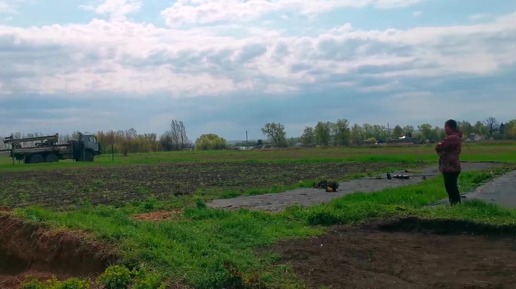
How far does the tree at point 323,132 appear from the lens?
118938 mm

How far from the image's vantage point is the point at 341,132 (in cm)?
11931

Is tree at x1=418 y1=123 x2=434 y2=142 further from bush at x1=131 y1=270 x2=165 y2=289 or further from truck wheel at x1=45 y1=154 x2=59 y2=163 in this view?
bush at x1=131 y1=270 x2=165 y2=289

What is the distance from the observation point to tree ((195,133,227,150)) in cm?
11700

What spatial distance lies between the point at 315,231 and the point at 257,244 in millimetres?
1635

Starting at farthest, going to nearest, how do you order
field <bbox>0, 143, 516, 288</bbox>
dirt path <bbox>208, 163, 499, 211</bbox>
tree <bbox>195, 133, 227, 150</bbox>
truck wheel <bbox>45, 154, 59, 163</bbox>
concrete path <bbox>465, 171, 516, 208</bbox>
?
tree <bbox>195, 133, 227, 150</bbox> < truck wheel <bbox>45, 154, 59, 163</bbox> < dirt path <bbox>208, 163, 499, 211</bbox> < concrete path <bbox>465, 171, 516, 208</bbox> < field <bbox>0, 143, 516, 288</bbox>

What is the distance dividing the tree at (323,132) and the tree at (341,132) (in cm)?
100

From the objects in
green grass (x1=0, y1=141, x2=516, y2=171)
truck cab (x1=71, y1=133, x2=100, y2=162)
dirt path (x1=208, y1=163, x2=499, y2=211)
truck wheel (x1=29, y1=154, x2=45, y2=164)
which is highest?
truck cab (x1=71, y1=133, x2=100, y2=162)

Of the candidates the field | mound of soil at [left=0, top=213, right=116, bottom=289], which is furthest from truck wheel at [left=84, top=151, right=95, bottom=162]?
mound of soil at [left=0, top=213, right=116, bottom=289]

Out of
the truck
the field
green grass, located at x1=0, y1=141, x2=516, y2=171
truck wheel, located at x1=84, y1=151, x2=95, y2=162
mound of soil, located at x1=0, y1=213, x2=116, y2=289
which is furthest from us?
truck wheel, located at x1=84, y1=151, x2=95, y2=162

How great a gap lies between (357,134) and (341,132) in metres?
4.85

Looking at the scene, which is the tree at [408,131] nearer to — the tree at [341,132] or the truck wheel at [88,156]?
the tree at [341,132]

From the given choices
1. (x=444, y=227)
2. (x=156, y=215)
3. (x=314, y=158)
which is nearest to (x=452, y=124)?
(x=444, y=227)

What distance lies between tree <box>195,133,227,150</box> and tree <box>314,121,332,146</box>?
59.6ft

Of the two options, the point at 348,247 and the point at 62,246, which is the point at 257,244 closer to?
the point at 348,247
